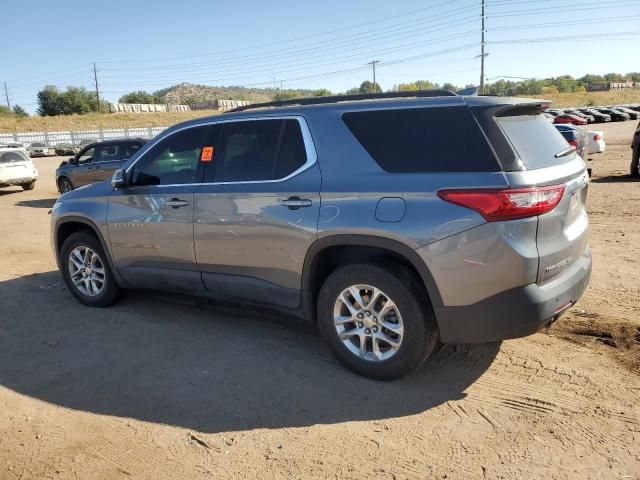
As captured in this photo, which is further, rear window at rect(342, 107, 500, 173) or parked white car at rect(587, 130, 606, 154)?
parked white car at rect(587, 130, 606, 154)

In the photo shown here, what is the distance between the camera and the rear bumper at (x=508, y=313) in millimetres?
3211

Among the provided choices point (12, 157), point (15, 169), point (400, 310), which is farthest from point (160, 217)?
point (12, 157)

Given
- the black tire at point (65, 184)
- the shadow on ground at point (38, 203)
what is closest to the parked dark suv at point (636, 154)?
the black tire at point (65, 184)

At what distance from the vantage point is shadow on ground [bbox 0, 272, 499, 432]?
3484 millimetres

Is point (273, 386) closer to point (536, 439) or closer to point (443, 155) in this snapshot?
point (536, 439)

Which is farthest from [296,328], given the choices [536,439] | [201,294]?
[536,439]

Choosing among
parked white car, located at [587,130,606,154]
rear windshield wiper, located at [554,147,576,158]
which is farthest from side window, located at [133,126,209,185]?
parked white car, located at [587,130,606,154]

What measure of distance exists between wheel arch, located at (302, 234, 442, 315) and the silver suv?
1 centimetres

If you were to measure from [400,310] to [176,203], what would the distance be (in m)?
2.27

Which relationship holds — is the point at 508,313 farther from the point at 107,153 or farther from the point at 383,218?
the point at 107,153

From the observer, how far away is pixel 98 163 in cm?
1471

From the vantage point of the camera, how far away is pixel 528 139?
3465mm

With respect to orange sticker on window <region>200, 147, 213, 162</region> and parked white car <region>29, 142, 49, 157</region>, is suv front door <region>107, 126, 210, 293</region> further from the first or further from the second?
parked white car <region>29, 142, 49, 157</region>

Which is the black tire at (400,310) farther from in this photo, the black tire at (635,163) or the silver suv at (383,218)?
the black tire at (635,163)
